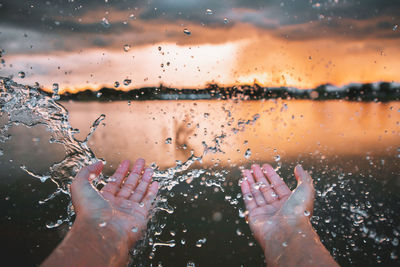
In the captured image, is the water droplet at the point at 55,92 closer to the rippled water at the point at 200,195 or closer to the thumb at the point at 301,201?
the rippled water at the point at 200,195

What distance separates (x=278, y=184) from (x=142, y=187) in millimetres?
1266

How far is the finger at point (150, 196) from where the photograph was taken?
89.7 inches

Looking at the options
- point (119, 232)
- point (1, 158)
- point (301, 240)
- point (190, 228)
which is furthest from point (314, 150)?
point (1, 158)

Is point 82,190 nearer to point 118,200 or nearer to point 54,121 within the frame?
Result: point 118,200

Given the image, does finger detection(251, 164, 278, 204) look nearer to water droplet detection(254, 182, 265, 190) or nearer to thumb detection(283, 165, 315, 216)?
water droplet detection(254, 182, 265, 190)

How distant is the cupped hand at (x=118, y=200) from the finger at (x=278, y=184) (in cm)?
A: 111

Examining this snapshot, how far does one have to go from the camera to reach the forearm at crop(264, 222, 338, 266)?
5.61ft

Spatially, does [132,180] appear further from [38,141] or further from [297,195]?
[38,141]

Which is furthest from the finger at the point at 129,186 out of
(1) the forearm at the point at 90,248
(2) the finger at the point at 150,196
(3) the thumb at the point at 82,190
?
(1) the forearm at the point at 90,248

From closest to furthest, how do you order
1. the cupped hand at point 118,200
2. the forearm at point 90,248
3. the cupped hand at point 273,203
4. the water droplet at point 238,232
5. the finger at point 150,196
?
the forearm at point 90,248 < the cupped hand at point 118,200 < the cupped hand at point 273,203 < the finger at point 150,196 < the water droplet at point 238,232

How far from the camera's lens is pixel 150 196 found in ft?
7.77

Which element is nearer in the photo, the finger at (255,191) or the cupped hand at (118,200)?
the cupped hand at (118,200)

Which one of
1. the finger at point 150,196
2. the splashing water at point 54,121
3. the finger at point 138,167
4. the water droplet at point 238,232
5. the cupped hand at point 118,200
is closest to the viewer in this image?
the cupped hand at point 118,200

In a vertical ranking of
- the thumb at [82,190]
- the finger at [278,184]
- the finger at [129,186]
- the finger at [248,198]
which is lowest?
the finger at [248,198]
